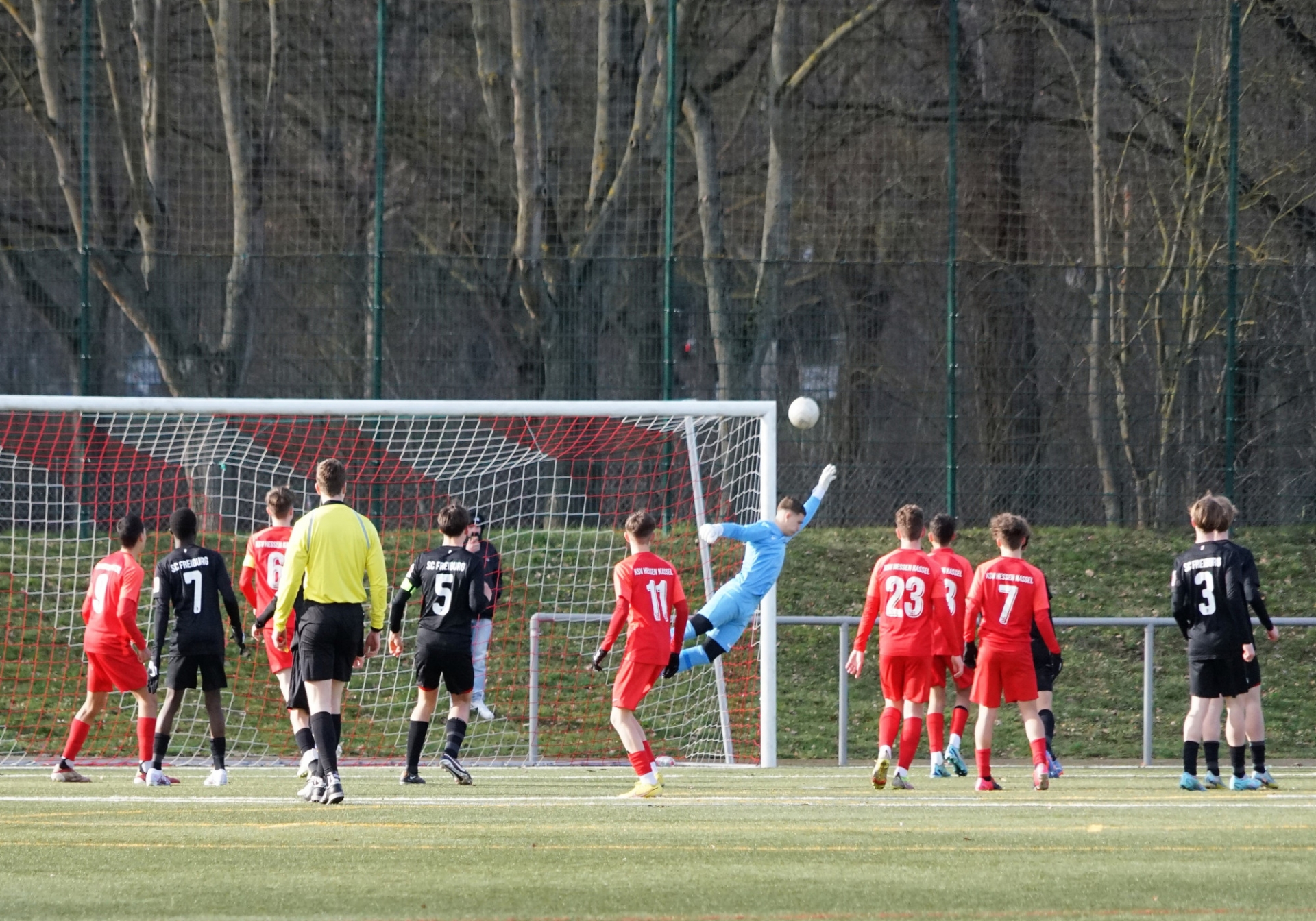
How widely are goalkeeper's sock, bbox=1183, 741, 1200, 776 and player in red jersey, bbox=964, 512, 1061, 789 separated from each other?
2.94ft

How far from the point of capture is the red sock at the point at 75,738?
10.8 m

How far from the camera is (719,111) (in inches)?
752

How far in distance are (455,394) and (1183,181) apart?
8313 mm

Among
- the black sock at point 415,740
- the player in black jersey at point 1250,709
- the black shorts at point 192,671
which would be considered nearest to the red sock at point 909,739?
the player in black jersey at point 1250,709

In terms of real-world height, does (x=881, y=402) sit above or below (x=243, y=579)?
above

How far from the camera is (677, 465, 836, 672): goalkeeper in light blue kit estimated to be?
11023 mm

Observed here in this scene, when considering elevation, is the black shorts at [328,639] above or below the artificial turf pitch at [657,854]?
above

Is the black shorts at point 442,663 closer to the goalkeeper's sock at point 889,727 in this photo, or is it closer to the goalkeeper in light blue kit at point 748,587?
the goalkeeper in light blue kit at point 748,587

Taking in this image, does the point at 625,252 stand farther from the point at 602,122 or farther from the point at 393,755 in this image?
the point at 393,755

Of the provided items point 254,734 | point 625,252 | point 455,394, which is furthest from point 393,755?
point 625,252

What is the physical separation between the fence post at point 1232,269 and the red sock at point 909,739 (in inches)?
354

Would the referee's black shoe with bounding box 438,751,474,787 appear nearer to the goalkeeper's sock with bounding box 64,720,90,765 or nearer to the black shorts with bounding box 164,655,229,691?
the black shorts with bounding box 164,655,229,691

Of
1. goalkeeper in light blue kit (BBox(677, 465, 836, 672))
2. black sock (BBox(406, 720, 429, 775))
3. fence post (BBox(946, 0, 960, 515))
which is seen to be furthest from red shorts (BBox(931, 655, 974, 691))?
fence post (BBox(946, 0, 960, 515))

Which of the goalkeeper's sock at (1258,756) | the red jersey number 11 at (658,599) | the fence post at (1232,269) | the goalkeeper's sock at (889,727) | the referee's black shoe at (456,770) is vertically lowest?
the referee's black shoe at (456,770)
